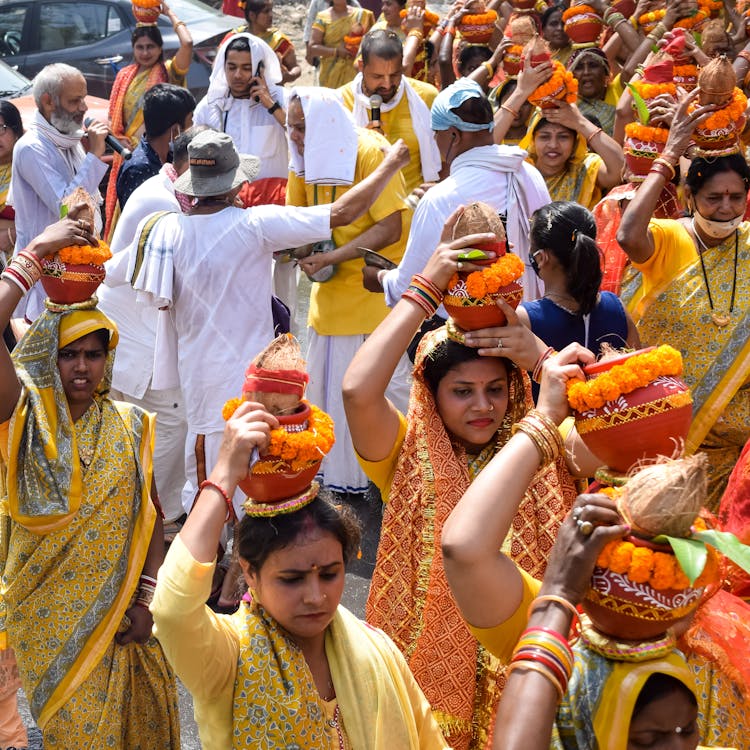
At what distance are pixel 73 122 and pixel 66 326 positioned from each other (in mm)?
3441

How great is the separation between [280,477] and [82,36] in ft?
39.4

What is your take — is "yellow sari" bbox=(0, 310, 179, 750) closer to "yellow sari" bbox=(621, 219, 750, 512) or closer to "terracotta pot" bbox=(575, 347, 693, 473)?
"terracotta pot" bbox=(575, 347, 693, 473)

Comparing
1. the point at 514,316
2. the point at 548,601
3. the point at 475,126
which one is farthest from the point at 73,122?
the point at 548,601

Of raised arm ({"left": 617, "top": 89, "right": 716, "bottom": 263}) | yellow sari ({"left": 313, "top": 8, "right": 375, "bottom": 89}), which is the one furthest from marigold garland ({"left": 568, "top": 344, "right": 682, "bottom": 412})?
yellow sari ({"left": 313, "top": 8, "right": 375, "bottom": 89})

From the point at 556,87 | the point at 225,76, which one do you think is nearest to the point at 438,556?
the point at 556,87

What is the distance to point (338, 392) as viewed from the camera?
20.8 ft

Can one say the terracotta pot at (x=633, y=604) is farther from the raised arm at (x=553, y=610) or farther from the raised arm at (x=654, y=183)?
the raised arm at (x=654, y=183)

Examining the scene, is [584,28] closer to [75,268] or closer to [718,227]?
[718,227]

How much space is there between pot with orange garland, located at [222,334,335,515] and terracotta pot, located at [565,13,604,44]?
22.1ft

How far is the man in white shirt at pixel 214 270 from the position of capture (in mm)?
4957

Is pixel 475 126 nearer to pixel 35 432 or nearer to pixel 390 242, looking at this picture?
pixel 390 242

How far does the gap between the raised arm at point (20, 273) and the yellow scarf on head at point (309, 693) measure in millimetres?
1443

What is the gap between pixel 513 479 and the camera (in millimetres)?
2260

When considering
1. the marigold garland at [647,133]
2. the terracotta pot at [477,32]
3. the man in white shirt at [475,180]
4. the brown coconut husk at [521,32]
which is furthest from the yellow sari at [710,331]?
the terracotta pot at [477,32]
